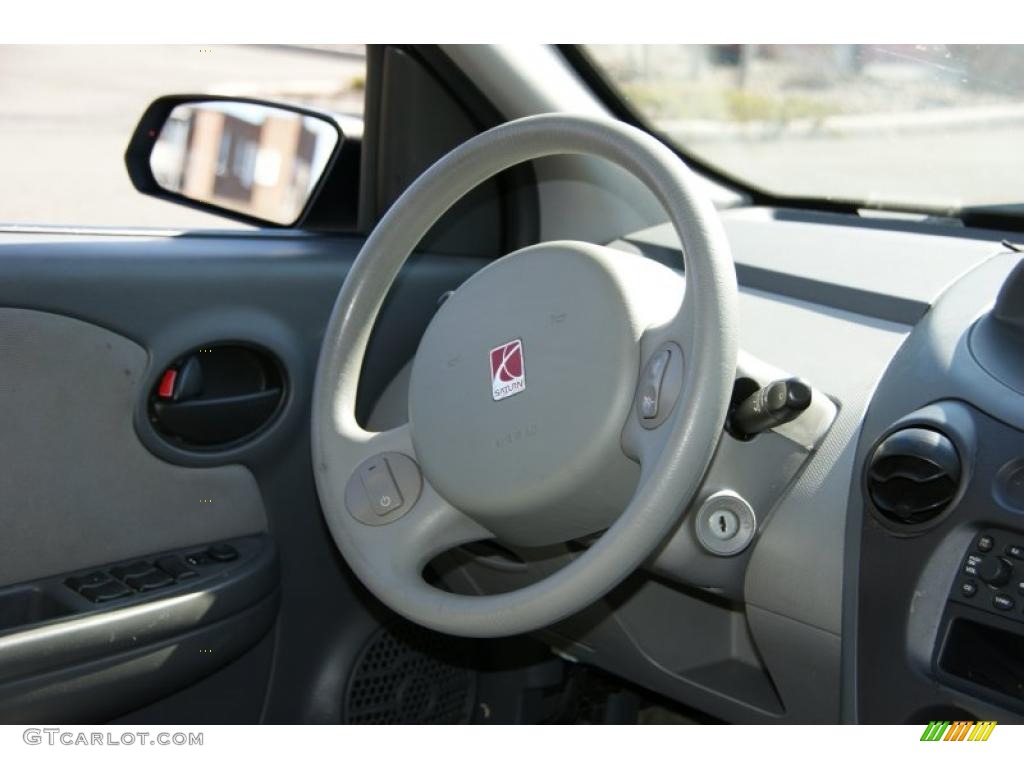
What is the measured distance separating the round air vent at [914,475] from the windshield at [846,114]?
0.72 metres

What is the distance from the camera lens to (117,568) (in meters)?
1.86

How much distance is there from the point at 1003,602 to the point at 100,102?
9.97 feet

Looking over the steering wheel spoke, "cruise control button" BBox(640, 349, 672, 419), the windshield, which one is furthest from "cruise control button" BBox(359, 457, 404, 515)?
the windshield

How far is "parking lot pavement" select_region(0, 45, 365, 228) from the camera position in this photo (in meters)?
2.22

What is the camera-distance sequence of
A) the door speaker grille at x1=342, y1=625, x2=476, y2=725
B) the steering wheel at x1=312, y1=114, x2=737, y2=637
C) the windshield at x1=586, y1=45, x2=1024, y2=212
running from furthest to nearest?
the door speaker grille at x1=342, y1=625, x2=476, y2=725 < the windshield at x1=586, y1=45, x2=1024, y2=212 < the steering wheel at x1=312, y1=114, x2=737, y2=637

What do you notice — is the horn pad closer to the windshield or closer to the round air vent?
the round air vent

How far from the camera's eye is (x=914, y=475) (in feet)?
4.52

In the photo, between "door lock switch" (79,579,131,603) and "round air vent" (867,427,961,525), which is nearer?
"round air vent" (867,427,961,525)

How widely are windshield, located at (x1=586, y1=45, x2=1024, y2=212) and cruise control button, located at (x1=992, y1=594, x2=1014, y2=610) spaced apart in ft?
2.74

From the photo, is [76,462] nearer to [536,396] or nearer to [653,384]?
[536,396]

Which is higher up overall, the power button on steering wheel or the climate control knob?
the climate control knob

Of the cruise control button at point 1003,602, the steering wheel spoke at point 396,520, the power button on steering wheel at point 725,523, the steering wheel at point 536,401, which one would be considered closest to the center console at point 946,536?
the cruise control button at point 1003,602

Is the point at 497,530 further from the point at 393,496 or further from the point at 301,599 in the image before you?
the point at 301,599
